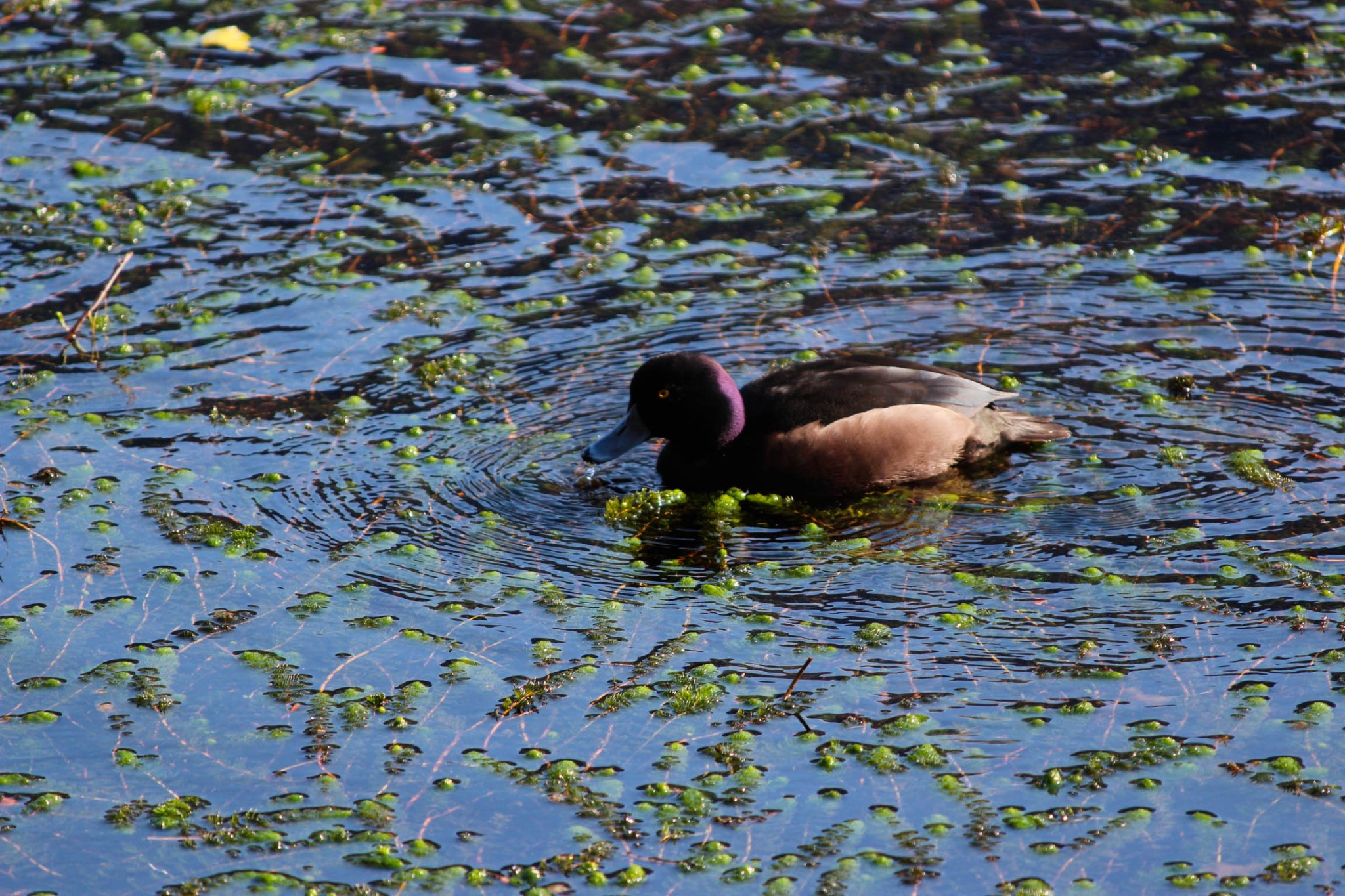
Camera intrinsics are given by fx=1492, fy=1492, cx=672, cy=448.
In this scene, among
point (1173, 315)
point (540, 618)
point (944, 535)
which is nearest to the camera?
point (540, 618)

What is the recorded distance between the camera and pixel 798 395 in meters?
8.20

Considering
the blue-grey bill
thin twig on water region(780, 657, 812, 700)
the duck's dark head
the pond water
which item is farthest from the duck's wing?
thin twig on water region(780, 657, 812, 700)

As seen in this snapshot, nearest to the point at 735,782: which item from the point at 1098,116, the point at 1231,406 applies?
the point at 1231,406

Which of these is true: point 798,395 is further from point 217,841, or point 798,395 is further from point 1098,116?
point 1098,116

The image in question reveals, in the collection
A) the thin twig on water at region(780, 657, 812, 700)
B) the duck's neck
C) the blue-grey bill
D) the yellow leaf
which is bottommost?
the thin twig on water at region(780, 657, 812, 700)

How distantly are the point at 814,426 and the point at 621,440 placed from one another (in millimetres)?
1083

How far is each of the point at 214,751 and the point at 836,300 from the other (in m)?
5.40

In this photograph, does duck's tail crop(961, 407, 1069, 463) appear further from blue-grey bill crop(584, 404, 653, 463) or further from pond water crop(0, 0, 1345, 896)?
blue-grey bill crop(584, 404, 653, 463)

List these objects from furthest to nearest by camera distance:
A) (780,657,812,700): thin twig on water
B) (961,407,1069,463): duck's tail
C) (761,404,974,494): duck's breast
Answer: (961,407,1069,463): duck's tail
(761,404,974,494): duck's breast
(780,657,812,700): thin twig on water

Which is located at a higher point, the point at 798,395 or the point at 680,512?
the point at 798,395

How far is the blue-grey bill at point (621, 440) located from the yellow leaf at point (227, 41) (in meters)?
7.21

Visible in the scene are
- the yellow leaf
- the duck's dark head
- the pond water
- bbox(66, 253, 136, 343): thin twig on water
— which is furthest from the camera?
the yellow leaf

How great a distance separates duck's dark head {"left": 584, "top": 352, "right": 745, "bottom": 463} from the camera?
8.25 m

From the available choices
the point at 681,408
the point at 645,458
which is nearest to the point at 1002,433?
the point at 681,408
